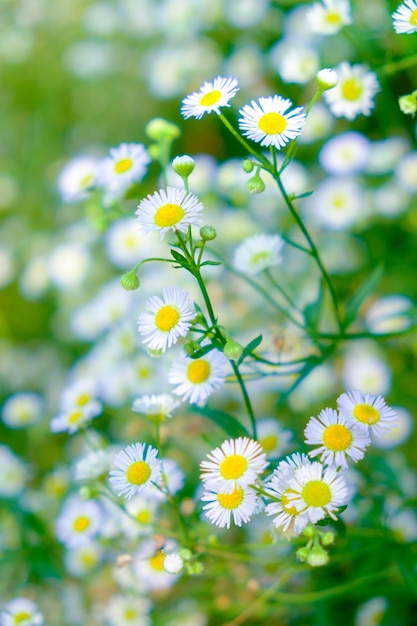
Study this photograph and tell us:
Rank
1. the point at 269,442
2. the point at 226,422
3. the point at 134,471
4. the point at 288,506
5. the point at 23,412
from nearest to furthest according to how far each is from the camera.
Result: 1. the point at 288,506
2. the point at 134,471
3. the point at 226,422
4. the point at 269,442
5. the point at 23,412

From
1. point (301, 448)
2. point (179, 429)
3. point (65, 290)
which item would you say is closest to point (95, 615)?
point (179, 429)

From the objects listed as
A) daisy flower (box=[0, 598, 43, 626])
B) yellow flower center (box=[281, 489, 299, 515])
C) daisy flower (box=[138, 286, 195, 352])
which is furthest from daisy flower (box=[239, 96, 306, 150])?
daisy flower (box=[0, 598, 43, 626])

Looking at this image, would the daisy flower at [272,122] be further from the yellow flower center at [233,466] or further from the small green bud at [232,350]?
the yellow flower center at [233,466]

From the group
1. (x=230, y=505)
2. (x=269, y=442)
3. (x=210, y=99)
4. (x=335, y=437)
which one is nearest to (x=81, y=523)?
(x=269, y=442)

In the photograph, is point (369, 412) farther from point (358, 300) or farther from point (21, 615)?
→ point (21, 615)

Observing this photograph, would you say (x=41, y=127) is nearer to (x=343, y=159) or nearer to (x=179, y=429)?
(x=343, y=159)

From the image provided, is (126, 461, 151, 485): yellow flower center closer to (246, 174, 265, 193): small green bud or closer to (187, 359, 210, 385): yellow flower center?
(187, 359, 210, 385): yellow flower center

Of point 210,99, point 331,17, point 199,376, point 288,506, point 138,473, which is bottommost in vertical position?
point 288,506
